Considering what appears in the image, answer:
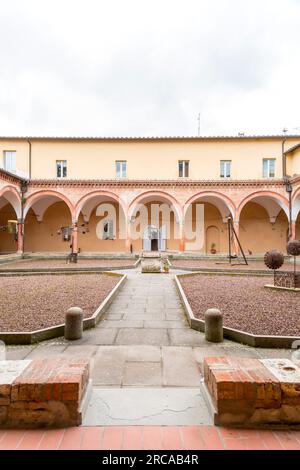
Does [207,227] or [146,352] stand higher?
[207,227]

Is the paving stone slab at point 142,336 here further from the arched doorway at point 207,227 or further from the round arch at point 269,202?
the arched doorway at point 207,227

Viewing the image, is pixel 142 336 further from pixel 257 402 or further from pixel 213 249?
pixel 213 249

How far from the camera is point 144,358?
421 cm

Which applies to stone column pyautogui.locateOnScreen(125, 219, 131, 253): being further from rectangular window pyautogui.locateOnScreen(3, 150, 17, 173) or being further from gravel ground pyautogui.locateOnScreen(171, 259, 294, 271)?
rectangular window pyautogui.locateOnScreen(3, 150, 17, 173)

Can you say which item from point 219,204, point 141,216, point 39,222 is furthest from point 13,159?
point 219,204

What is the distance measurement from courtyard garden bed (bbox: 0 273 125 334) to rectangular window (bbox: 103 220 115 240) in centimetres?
1323

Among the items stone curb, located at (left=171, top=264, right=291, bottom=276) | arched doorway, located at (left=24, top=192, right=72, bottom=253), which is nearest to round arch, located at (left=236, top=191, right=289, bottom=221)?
stone curb, located at (left=171, top=264, right=291, bottom=276)

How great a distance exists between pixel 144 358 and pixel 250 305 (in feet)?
13.5

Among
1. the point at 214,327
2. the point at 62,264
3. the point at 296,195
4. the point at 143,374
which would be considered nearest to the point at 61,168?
the point at 62,264

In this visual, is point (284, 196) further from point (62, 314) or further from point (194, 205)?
point (62, 314)

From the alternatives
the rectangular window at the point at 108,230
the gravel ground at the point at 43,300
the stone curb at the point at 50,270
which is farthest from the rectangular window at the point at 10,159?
the gravel ground at the point at 43,300
